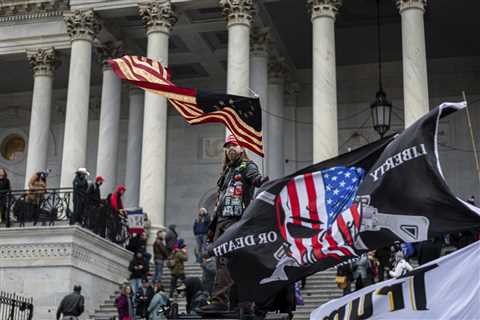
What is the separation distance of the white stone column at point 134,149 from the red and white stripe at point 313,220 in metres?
26.7

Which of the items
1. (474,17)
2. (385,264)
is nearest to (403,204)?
(385,264)

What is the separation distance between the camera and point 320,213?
20.6 ft

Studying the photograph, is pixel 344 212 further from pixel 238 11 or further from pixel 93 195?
pixel 238 11

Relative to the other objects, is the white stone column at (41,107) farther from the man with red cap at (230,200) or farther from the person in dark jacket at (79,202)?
the man with red cap at (230,200)

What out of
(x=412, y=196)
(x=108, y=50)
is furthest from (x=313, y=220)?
(x=108, y=50)

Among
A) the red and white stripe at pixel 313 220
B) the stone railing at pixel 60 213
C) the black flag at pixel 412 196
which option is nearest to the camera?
the black flag at pixel 412 196

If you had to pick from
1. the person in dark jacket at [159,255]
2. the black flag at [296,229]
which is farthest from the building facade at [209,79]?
the black flag at [296,229]

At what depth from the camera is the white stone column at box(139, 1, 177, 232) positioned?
26766mm

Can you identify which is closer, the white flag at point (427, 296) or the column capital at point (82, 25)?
the white flag at point (427, 296)

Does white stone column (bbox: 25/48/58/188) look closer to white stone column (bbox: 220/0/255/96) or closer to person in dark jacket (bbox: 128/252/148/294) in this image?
white stone column (bbox: 220/0/255/96)

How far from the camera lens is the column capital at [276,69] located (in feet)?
109

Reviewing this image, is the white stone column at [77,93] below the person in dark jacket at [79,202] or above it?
above

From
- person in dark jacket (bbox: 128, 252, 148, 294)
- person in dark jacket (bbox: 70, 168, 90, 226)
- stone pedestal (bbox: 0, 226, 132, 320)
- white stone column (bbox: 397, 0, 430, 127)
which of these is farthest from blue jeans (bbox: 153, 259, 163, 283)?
white stone column (bbox: 397, 0, 430, 127)

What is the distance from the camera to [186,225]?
36969 millimetres
